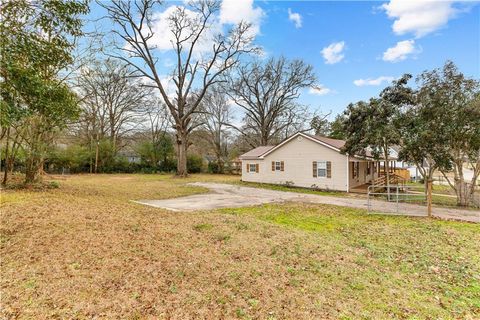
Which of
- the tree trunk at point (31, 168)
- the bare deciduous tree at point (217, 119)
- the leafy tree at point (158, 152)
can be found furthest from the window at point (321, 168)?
the leafy tree at point (158, 152)

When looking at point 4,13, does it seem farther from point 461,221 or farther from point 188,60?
point 188,60

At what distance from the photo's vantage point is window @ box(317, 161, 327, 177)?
17641 millimetres

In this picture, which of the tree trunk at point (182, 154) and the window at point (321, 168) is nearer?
the window at point (321, 168)

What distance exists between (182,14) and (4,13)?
1876 cm

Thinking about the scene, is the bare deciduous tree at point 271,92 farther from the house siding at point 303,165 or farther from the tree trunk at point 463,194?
the tree trunk at point 463,194

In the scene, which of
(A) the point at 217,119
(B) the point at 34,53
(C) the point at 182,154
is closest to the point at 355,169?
(C) the point at 182,154

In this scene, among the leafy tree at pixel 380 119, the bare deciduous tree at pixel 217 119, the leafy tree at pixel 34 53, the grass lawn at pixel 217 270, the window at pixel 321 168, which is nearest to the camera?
the grass lawn at pixel 217 270

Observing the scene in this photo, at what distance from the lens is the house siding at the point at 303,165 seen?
16984 millimetres

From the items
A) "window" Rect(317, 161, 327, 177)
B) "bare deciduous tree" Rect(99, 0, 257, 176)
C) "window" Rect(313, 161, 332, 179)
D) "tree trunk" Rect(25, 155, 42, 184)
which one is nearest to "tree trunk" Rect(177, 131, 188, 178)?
"bare deciduous tree" Rect(99, 0, 257, 176)

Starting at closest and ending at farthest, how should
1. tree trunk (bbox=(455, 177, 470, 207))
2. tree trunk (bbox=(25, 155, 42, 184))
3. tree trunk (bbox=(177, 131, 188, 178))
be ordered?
tree trunk (bbox=(25, 155, 42, 184)) < tree trunk (bbox=(455, 177, 470, 207)) < tree trunk (bbox=(177, 131, 188, 178))

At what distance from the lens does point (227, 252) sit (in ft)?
15.2

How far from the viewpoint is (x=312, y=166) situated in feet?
59.8

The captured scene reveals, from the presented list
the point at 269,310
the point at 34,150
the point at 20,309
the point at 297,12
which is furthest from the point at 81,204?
the point at 297,12

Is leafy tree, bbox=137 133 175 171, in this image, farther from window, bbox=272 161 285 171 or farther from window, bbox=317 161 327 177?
window, bbox=317 161 327 177
